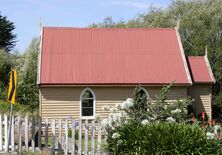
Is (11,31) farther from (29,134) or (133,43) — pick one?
(29,134)

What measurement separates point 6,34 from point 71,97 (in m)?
37.9

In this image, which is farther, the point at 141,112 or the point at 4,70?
the point at 4,70

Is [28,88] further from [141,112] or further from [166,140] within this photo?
[166,140]

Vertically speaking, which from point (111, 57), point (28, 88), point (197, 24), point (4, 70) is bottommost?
point (28, 88)

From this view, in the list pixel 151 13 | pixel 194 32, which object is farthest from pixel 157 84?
pixel 151 13

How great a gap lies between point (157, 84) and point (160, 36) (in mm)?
4445

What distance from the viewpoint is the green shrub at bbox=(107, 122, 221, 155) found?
12070 millimetres

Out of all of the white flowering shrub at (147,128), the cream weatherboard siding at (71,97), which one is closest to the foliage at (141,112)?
the white flowering shrub at (147,128)

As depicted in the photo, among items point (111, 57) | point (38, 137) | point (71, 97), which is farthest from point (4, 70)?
point (38, 137)

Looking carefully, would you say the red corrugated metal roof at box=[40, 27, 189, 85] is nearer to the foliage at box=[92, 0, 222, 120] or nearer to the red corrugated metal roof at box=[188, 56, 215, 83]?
the red corrugated metal roof at box=[188, 56, 215, 83]

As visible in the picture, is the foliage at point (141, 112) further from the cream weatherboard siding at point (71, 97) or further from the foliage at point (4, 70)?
the foliage at point (4, 70)

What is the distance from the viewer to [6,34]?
61750 millimetres

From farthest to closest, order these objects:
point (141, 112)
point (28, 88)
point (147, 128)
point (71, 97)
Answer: point (28, 88), point (71, 97), point (141, 112), point (147, 128)

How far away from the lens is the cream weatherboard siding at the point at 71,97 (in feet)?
85.1
